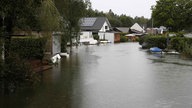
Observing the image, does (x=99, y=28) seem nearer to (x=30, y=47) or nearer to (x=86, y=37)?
(x=86, y=37)

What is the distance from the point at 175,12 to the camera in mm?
53031

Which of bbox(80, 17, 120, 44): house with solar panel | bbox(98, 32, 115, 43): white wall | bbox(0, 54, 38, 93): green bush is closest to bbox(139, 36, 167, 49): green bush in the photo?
bbox(80, 17, 120, 44): house with solar panel

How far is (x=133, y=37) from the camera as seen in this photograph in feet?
278

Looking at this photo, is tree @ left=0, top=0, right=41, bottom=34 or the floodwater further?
tree @ left=0, top=0, right=41, bottom=34

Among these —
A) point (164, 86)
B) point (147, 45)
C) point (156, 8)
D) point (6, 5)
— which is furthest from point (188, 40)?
point (6, 5)

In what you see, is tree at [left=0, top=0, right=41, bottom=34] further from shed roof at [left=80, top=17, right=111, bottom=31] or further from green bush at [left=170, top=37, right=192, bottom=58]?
shed roof at [left=80, top=17, right=111, bottom=31]

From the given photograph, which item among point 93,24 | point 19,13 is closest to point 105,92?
point 19,13

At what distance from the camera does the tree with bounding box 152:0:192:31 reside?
5281 centimetres

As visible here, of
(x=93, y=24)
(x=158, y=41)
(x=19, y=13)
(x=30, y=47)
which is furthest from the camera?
(x=93, y=24)

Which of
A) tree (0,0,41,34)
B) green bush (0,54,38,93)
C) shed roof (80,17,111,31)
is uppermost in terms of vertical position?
shed roof (80,17,111,31)

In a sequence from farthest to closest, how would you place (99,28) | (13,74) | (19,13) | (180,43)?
1. (99,28)
2. (180,43)
3. (13,74)
4. (19,13)

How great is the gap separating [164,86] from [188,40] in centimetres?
2334

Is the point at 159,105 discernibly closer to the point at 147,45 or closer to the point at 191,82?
the point at 191,82

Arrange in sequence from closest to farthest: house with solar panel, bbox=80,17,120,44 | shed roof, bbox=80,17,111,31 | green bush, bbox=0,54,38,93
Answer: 1. green bush, bbox=0,54,38,93
2. house with solar panel, bbox=80,17,120,44
3. shed roof, bbox=80,17,111,31
